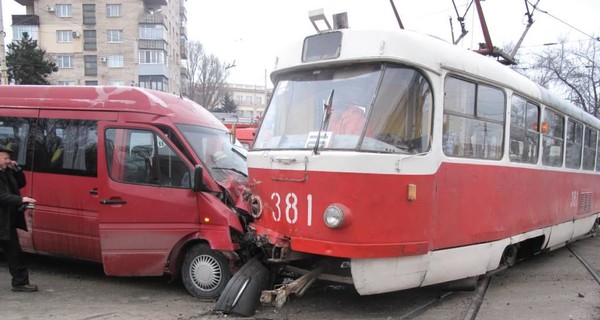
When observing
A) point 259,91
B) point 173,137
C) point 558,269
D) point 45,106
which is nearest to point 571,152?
point 558,269

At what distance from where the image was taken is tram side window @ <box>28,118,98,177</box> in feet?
21.5

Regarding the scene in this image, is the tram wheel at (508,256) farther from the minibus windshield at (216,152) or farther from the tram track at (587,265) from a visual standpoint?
the minibus windshield at (216,152)

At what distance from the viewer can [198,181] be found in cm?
580

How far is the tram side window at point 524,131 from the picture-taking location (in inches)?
245

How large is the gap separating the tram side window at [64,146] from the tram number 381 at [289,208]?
275 cm

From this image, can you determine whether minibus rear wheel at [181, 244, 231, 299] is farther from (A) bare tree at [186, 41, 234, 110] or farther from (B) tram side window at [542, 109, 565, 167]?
(A) bare tree at [186, 41, 234, 110]

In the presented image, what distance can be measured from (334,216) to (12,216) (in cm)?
409

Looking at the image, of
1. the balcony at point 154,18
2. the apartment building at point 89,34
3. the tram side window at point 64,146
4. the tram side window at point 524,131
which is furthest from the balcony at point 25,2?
the tram side window at point 524,131

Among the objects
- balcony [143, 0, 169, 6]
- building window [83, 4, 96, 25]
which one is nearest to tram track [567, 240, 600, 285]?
balcony [143, 0, 169, 6]

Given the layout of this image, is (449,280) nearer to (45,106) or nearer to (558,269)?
(558,269)

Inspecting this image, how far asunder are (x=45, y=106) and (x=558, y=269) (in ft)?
26.8

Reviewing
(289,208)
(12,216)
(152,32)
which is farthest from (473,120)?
(152,32)

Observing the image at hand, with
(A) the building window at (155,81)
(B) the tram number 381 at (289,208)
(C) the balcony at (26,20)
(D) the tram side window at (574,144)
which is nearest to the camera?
(B) the tram number 381 at (289,208)

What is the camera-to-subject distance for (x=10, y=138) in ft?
23.3
